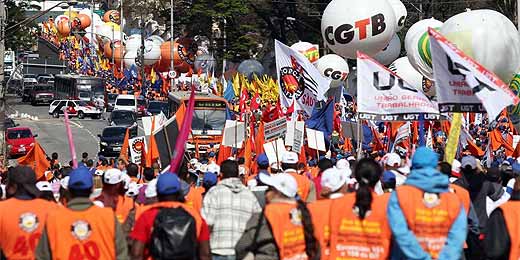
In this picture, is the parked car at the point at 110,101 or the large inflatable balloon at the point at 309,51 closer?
the large inflatable balloon at the point at 309,51

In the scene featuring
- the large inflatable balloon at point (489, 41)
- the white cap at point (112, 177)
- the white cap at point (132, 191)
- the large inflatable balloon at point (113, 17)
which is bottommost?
the white cap at point (132, 191)

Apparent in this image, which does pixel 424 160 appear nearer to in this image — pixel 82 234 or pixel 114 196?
pixel 82 234

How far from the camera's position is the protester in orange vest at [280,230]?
784cm

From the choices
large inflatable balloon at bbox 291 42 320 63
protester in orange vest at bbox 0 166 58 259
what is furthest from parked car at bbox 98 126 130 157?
protester in orange vest at bbox 0 166 58 259

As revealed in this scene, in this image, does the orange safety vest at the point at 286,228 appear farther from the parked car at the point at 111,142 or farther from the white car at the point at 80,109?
the white car at the point at 80,109

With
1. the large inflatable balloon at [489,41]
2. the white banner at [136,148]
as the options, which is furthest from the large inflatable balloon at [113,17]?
the large inflatable balloon at [489,41]

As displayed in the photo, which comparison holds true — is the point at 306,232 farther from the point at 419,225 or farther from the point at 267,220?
the point at 419,225

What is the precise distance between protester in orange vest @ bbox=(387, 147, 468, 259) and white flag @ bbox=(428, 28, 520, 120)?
210 cm

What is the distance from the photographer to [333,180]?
823 cm

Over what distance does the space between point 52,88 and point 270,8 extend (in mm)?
18090

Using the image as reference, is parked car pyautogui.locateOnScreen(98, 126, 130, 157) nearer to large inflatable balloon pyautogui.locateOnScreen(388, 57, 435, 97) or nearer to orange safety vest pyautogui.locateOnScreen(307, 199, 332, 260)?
large inflatable balloon pyautogui.locateOnScreen(388, 57, 435, 97)

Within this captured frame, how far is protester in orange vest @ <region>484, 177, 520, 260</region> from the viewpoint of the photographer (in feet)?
26.7

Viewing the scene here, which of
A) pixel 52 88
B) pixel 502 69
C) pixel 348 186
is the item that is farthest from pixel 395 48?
pixel 52 88

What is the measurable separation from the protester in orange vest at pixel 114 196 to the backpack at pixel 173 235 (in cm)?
152
